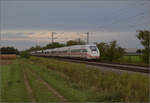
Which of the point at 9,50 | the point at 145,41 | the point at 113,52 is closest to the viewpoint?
the point at 145,41

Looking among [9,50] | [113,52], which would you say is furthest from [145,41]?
[9,50]

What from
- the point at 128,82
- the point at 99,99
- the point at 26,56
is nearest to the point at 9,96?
the point at 99,99

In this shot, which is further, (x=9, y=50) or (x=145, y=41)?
(x=9, y=50)

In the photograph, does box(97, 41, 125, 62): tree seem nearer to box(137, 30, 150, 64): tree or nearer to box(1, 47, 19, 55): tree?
box(137, 30, 150, 64): tree

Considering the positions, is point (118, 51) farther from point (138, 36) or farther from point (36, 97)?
point (36, 97)

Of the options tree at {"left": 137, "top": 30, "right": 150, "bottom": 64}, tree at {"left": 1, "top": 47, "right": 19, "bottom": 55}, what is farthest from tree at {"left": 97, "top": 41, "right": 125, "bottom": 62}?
tree at {"left": 1, "top": 47, "right": 19, "bottom": 55}

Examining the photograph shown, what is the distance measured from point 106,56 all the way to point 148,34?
8.57 meters

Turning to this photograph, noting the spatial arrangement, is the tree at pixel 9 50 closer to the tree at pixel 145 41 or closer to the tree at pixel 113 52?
the tree at pixel 113 52

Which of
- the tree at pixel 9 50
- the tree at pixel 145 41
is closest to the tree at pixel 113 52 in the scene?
the tree at pixel 145 41

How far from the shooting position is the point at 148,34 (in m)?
32.1

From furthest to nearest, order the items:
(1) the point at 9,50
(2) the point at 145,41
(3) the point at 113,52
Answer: (1) the point at 9,50 < (3) the point at 113,52 < (2) the point at 145,41

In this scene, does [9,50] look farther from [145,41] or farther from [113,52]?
[145,41]

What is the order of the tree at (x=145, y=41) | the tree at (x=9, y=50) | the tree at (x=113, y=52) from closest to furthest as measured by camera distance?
the tree at (x=145, y=41) < the tree at (x=113, y=52) < the tree at (x=9, y=50)

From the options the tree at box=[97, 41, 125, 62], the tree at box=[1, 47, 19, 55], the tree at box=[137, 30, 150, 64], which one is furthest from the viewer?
the tree at box=[1, 47, 19, 55]
